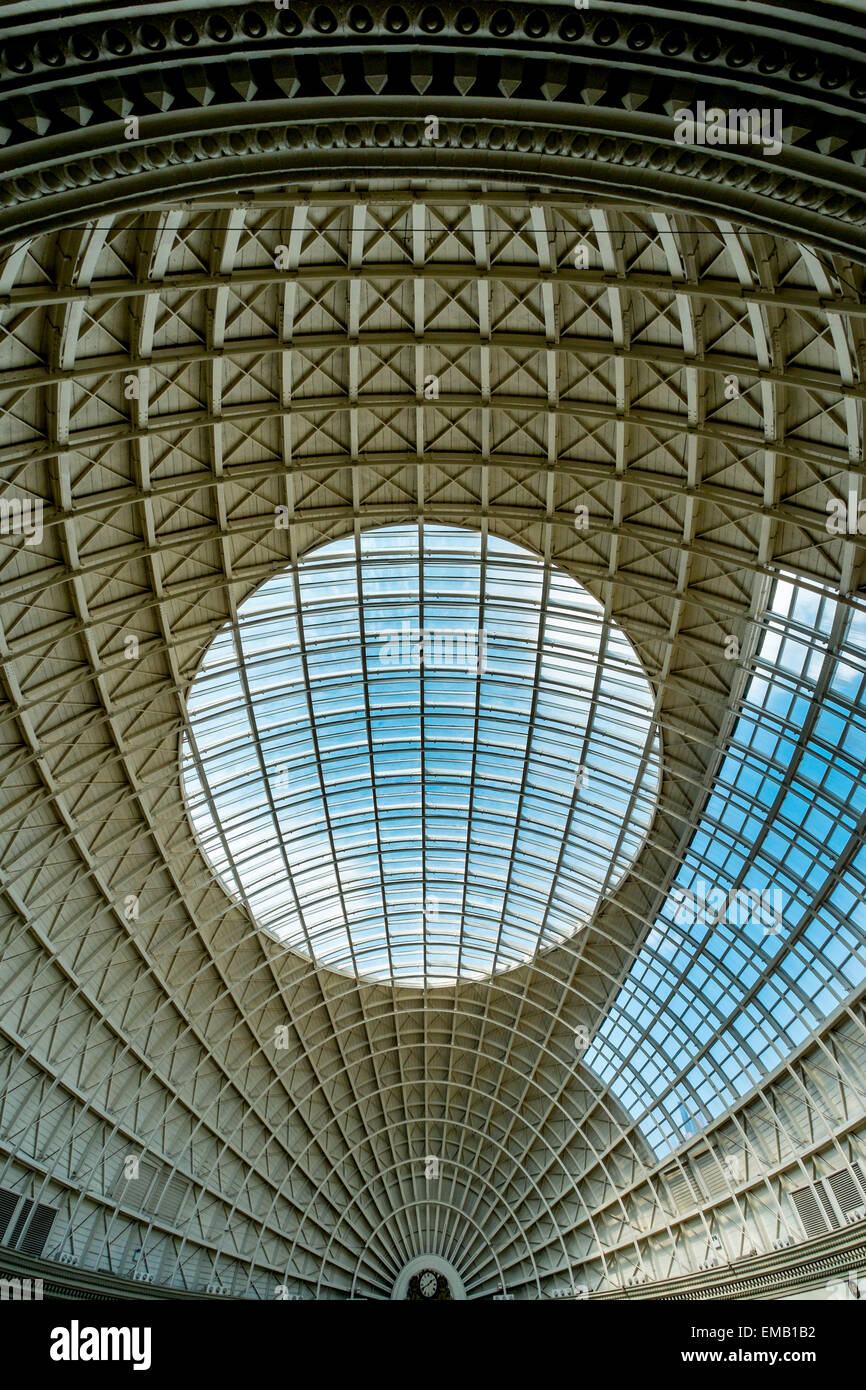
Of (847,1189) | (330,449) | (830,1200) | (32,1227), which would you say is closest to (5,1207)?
(32,1227)

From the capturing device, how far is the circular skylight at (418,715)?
3594 cm

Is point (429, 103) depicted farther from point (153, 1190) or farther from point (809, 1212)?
point (153, 1190)

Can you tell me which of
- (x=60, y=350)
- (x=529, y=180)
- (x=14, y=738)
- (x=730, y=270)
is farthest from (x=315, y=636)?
(x=529, y=180)

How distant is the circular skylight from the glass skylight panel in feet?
13.0

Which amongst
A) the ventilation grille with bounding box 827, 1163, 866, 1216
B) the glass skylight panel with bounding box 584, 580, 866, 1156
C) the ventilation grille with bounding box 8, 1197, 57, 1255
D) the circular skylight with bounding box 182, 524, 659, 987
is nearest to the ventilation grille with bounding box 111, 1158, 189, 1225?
the ventilation grille with bounding box 8, 1197, 57, 1255

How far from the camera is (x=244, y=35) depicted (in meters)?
9.86

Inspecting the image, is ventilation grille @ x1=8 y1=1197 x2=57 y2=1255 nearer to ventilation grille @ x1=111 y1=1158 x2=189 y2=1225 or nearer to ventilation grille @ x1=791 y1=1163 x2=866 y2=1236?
ventilation grille @ x1=111 y1=1158 x2=189 y2=1225

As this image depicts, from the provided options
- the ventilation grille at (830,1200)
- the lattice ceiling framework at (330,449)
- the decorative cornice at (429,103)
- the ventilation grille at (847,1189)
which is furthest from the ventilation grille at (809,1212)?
the decorative cornice at (429,103)

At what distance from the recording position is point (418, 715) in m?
43.9

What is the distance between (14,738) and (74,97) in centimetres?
2469

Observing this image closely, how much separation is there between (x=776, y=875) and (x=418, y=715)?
16674 millimetres

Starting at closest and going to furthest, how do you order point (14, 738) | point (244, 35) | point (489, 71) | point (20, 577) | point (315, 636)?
point (244, 35) < point (489, 71) < point (20, 577) < point (14, 738) < point (315, 636)

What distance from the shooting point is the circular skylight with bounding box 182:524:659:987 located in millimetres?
35938

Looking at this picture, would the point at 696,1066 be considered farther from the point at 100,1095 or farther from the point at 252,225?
the point at 252,225
